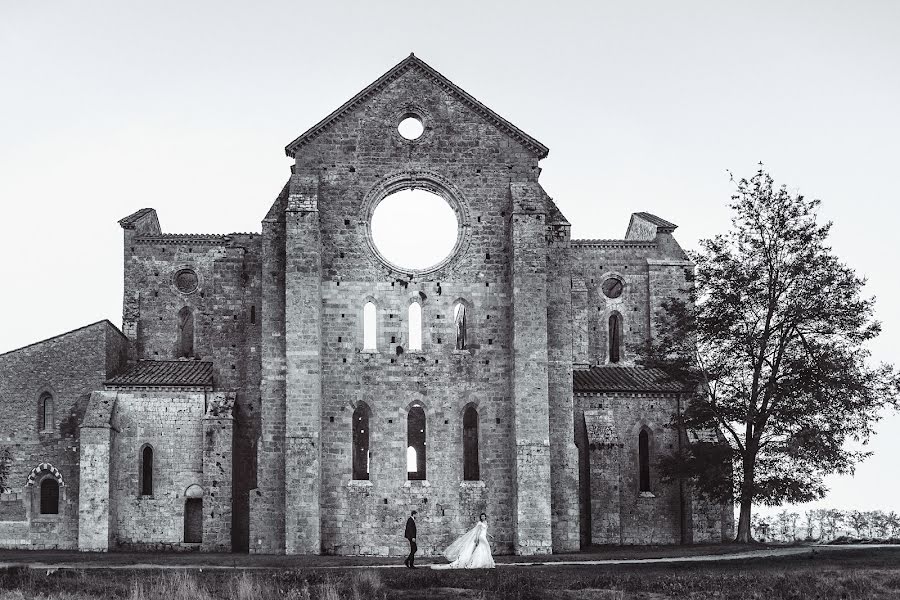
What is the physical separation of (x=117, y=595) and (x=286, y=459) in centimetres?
1498

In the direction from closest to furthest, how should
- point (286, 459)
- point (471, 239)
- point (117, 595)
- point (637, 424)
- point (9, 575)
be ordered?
point (117, 595) < point (9, 575) < point (286, 459) < point (471, 239) < point (637, 424)

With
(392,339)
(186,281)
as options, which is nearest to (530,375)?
(392,339)

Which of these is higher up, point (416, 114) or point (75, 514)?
point (416, 114)

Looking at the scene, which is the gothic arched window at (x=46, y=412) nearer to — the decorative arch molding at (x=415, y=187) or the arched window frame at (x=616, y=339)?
the decorative arch molding at (x=415, y=187)

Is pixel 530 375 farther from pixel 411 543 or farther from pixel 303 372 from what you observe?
pixel 411 543

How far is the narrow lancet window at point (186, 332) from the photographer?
4969 cm

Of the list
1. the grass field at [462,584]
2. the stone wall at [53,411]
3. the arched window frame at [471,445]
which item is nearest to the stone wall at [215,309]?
the stone wall at [53,411]

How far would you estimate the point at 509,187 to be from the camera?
139ft

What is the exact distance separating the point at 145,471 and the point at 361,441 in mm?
8474

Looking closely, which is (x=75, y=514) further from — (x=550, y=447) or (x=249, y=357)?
(x=550, y=447)

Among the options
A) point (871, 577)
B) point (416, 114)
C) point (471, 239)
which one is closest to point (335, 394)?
point (471, 239)

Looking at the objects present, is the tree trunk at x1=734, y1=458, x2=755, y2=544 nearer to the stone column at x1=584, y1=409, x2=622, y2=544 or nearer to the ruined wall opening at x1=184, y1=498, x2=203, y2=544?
the stone column at x1=584, y1=409, x2=622, y2=544

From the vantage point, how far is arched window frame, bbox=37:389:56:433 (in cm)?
4350

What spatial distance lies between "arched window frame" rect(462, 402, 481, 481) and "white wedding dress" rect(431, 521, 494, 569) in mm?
7438
